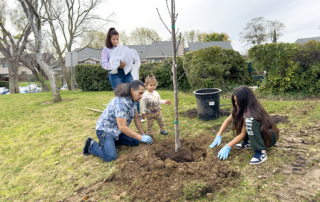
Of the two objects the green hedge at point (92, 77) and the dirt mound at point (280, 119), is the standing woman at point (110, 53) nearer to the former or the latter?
the dirt mound at point (280, 119)

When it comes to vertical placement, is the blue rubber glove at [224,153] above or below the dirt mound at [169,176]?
above

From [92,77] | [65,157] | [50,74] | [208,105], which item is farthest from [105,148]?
[92,77]

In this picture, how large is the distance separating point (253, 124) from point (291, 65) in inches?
197

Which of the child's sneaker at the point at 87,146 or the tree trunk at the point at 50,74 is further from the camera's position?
the tree trunk at the point at 50,74

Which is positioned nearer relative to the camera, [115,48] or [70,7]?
[115,48]

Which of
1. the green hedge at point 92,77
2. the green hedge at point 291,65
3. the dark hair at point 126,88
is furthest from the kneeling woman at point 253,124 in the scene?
the green hedge at point 92,77

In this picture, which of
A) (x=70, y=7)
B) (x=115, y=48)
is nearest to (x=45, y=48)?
(x=70, y=7)

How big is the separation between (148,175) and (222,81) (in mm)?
6419

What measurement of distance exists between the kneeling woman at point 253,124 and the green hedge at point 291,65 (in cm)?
470

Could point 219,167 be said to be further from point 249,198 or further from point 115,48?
point 115,48

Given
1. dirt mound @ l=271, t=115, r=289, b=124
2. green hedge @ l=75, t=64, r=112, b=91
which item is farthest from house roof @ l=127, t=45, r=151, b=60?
dirt mound @ l=271, t=115, r=289, b=124

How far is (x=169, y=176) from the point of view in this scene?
2162 mm

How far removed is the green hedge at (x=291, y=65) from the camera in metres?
5.83

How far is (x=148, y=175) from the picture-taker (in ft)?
7.14
